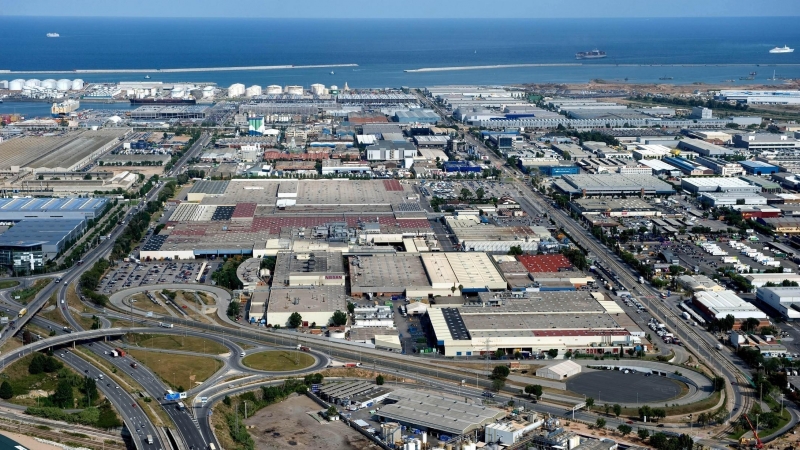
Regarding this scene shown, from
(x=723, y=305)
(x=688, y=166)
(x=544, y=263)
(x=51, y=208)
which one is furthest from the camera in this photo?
(x=688, y=166)

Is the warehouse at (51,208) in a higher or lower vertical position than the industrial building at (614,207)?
higher

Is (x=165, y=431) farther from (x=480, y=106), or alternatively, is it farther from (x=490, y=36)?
(x=490, y=36)

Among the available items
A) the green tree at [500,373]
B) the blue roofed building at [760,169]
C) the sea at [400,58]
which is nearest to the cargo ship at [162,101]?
the sea at [400,58]

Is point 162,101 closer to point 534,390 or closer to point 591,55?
point 534,390

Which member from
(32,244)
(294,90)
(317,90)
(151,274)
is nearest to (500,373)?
(151,274)

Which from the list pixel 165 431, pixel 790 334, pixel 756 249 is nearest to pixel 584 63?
pixel 756 249

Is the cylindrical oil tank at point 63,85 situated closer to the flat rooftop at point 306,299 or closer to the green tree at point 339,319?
the flat rooftop at point 306,299
